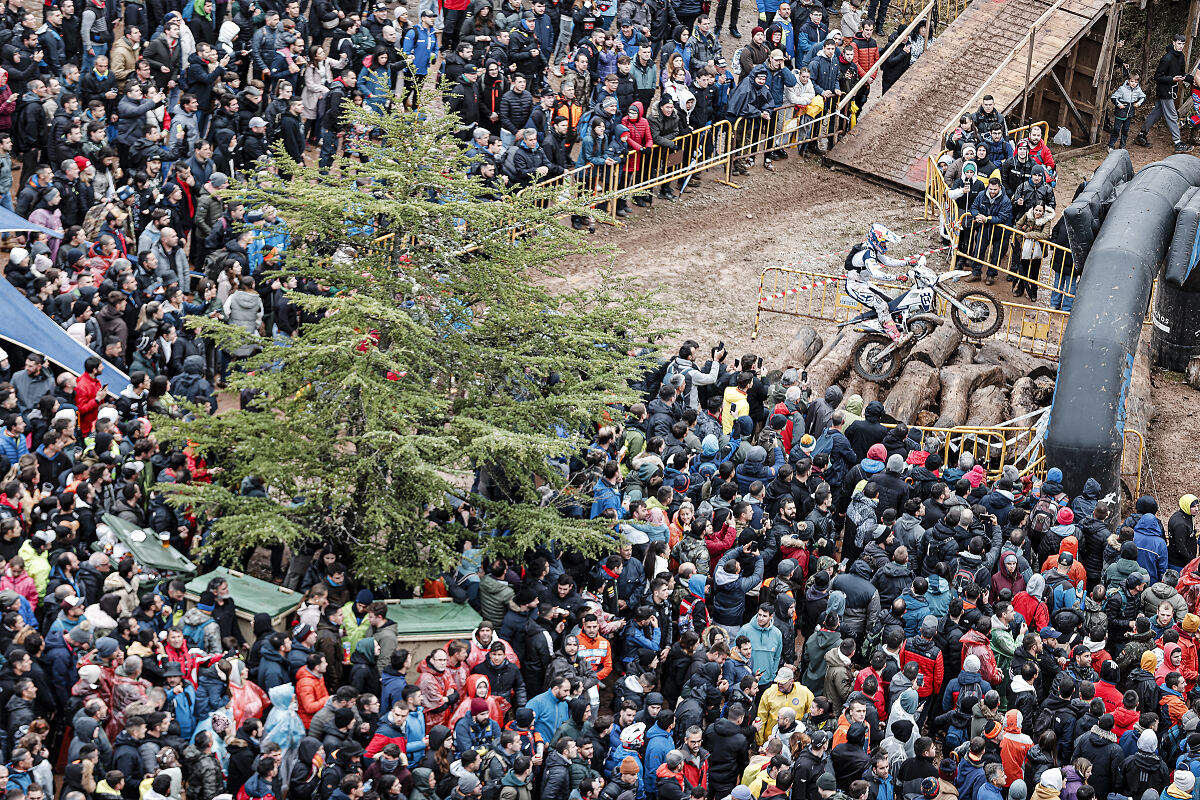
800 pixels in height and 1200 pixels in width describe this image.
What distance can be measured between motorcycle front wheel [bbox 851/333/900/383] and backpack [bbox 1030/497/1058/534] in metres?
4.75

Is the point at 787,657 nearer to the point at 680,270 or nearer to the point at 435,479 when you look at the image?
the point at 435,479

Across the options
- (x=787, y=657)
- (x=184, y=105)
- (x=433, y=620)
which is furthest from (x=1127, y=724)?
(x=184, y=105)

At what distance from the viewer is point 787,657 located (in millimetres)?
16219

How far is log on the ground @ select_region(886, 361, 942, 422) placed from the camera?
22312 millimetres

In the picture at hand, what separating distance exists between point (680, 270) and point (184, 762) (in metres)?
14.3

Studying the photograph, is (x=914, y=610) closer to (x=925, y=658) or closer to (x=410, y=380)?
(x=925, y=658)

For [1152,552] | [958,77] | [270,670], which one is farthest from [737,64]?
[270,670]

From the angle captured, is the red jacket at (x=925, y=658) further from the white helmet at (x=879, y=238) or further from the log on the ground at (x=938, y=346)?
the white helmet at (x=879, y=238)

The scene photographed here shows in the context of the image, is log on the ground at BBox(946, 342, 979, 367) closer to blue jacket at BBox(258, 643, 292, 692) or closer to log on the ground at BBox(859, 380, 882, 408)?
log on the ground at BBox(859, 380, 882, 408)

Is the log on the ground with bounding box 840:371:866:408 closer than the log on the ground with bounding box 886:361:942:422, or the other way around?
the log on the ground with bounding box 886:361:942:422

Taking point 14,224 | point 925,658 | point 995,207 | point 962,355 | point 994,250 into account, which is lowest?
point 925,658

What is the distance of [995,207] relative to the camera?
1000 inches

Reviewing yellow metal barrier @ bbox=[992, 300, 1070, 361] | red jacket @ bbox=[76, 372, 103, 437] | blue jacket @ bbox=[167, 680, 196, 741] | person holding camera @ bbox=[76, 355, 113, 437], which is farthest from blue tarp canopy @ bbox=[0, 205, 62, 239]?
yellow metal barrier @ bbox=[992, 300, 1070, 361]

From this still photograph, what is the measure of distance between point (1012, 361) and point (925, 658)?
8.82 meters
